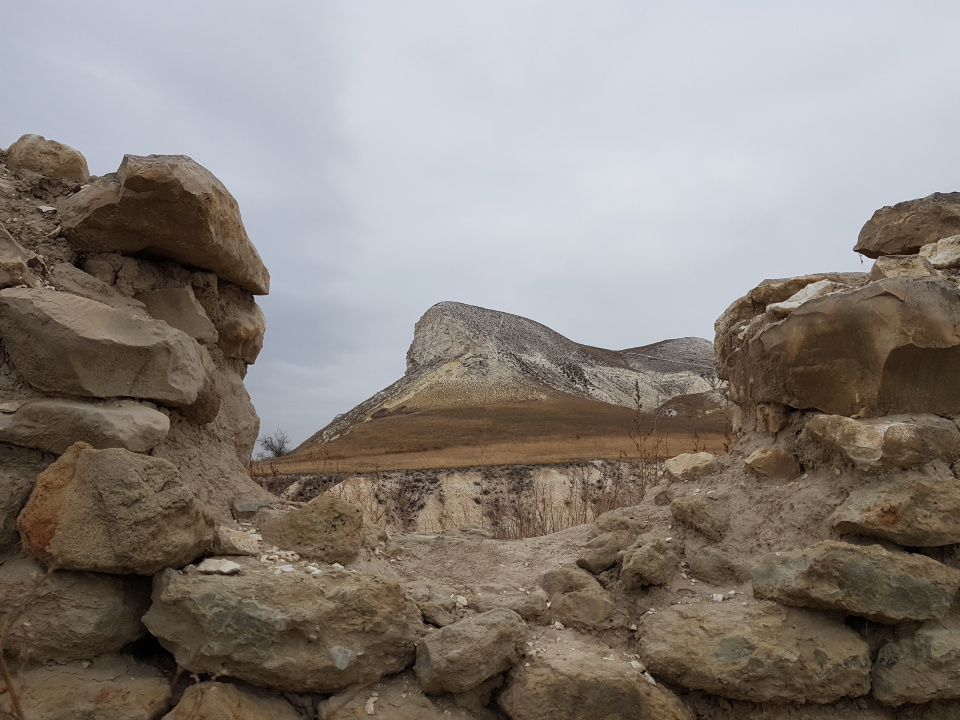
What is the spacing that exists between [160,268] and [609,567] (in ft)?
8.08

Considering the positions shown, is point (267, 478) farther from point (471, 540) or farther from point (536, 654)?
point (536, 654)

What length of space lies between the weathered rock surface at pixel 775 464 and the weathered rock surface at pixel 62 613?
8.55ft

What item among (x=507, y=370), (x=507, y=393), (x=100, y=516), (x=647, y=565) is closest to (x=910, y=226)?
(x=647, y=565)

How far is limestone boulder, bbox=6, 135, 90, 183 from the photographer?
Result: 302 cm

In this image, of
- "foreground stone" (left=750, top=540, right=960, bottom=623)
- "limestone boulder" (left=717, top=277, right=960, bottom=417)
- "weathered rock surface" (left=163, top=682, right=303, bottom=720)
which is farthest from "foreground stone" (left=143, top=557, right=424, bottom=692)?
"limestone boulder" (left=717, top=277, right=960, bottom=417)

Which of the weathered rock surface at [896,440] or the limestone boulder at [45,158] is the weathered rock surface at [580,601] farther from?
the limestone boulder at [45,158]

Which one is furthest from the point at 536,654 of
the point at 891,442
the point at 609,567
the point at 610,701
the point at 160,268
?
the point at 160,268

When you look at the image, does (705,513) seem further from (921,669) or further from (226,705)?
(226,705)

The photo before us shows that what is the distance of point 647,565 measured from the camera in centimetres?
266

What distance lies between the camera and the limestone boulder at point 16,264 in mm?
2465

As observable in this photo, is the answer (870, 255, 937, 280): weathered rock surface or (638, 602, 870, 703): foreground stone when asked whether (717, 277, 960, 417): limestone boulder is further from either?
(638, 602, 870, 703): foreground stone

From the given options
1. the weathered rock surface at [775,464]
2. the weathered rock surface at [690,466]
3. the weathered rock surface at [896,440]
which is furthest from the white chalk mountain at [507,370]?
the weathered rock surface at [896,440]

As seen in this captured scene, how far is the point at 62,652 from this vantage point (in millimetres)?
2170

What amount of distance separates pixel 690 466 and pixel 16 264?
313cm
